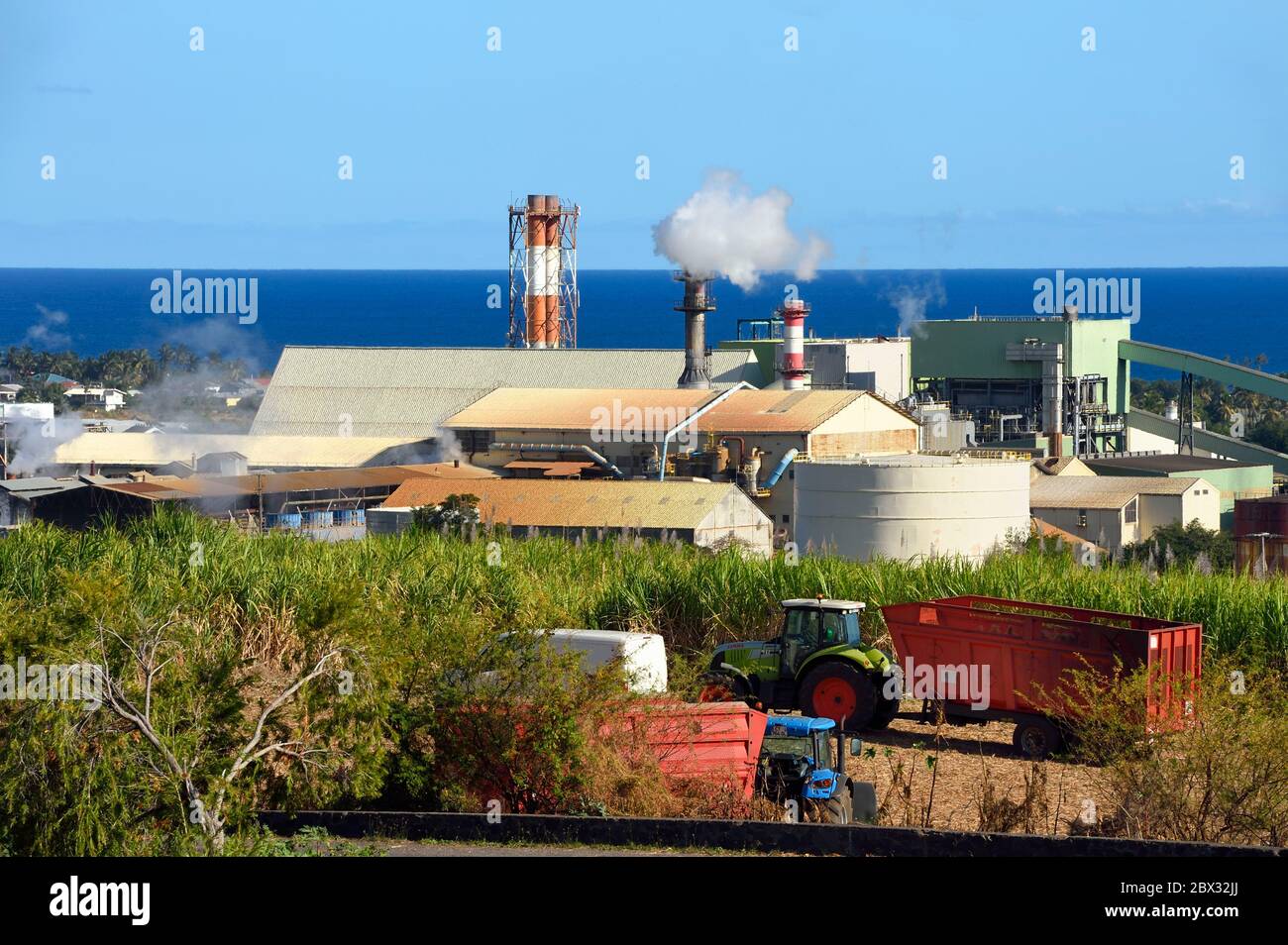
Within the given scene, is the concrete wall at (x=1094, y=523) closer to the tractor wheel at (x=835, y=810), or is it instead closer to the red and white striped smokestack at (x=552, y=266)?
the red and white striped smokestack at (x=552, y=266)

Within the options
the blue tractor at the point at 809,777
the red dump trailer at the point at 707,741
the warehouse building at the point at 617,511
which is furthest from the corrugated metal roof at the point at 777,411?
the red dump trailer at the point at 707,741

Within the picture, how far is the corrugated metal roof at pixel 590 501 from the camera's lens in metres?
52.1

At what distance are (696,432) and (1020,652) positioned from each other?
4056 centimetres

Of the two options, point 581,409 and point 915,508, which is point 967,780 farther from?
point 581,409

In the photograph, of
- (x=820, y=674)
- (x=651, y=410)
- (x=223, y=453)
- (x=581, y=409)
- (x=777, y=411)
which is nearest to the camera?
(x=820, y=674)

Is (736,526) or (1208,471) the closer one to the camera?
(736,526)

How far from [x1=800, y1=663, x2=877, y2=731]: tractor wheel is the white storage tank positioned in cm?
2643

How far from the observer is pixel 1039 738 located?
23172 millimetres

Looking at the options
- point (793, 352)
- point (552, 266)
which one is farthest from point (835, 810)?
point (552, 266)
